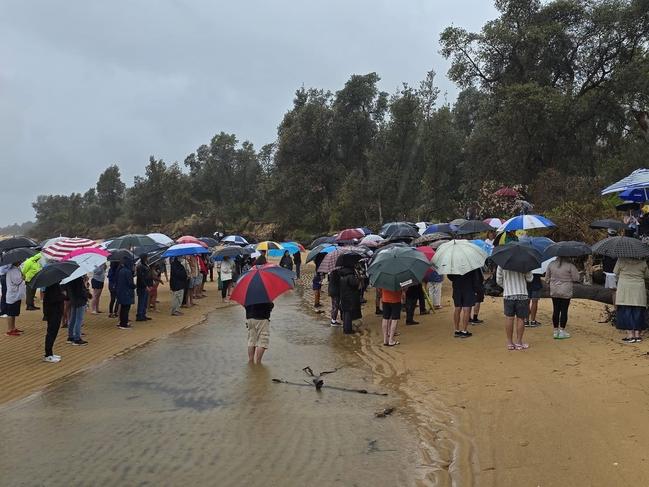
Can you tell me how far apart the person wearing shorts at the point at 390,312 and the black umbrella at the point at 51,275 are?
5788mm

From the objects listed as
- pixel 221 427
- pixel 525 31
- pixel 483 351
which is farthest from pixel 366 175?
pixel 221 427

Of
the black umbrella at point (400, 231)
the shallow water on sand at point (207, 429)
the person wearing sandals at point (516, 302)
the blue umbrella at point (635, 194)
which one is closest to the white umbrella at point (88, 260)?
the shallow water on sand at point (207, 429)

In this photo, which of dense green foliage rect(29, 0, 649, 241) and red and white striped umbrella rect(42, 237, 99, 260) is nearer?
red and white striped umbrella rect(42, 237, 99, 260)

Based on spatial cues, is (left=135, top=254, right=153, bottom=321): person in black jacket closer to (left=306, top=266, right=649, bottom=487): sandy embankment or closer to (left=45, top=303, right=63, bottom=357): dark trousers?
(left=45, top=303, right=63, bottom=357): dark trousers

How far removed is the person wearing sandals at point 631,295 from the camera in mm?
8594

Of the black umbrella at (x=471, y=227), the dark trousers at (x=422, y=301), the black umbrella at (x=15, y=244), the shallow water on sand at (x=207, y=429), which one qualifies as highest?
the black umbrella at (x=471, y=227)

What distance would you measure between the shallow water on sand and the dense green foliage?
13081 millimetres

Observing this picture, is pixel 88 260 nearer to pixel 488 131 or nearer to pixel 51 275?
pixel 51 275

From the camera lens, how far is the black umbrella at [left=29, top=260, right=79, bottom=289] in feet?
30.0

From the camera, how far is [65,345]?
11.2 metres

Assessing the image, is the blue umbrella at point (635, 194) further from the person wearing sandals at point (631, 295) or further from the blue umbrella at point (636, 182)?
the person wearing sandals at point (631, 295)

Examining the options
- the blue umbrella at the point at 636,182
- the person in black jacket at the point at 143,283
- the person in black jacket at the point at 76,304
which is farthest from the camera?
the person in black jacket at the point at 143,283

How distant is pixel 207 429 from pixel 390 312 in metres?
4.66

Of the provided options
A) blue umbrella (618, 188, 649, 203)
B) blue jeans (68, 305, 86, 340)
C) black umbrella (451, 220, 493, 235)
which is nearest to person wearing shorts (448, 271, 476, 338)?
blue umbrella (618, 188, 649, 203)
